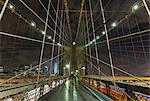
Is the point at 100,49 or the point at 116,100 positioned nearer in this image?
the point at 116,100

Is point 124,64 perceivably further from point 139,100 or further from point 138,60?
point 139,100

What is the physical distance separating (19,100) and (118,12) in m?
13.8

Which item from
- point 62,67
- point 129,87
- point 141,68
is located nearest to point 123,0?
point 62,67

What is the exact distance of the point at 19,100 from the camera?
5.65 ft

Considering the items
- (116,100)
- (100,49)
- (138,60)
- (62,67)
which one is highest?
(100,49)

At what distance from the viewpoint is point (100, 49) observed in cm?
2286

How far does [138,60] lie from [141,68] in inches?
Answer: 54.4

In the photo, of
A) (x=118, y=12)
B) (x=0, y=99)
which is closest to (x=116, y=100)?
(x=0, y=99)

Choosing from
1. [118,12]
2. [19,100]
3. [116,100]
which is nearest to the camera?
[19,100]

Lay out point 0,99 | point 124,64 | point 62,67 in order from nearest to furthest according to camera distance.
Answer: point 0,99, point 62,67, point 124,64

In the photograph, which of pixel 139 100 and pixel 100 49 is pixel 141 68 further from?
pixel 139 100

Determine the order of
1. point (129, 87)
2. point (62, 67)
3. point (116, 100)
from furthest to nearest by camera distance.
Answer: point (62, 67), point (116, 100), point (129, 87)

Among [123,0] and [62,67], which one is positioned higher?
[123,0]

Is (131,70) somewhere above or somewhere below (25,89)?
above
